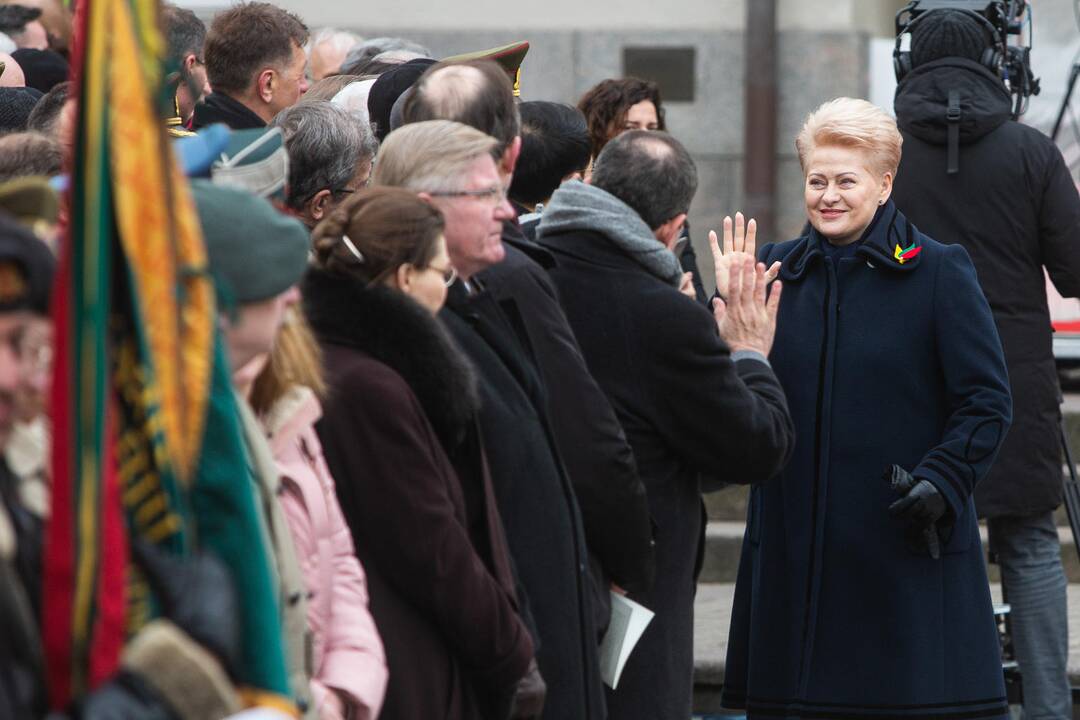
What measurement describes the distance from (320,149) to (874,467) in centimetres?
147

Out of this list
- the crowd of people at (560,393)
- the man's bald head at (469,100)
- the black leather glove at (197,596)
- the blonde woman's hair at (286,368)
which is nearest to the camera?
the black leather glove at (197,596)

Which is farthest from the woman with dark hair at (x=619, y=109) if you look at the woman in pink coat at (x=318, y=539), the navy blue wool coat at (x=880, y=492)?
the woman in pink coat at (x=318, y=539)

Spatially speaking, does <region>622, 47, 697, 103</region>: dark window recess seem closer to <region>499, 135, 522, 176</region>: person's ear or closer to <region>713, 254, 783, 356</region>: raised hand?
<region>713, 254, 783, 356</region>: raised hand

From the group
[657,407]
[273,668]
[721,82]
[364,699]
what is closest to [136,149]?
[273,668]

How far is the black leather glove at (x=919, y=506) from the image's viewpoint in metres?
4.05

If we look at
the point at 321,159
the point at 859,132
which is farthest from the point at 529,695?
the point at 859,132

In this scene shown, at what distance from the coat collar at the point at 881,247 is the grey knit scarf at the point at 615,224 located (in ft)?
2.07

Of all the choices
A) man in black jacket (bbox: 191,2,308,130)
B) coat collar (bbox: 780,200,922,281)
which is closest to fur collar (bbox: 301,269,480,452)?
coat collar (bbox: 780,200,922,281)

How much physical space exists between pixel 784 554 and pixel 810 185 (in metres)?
0.89

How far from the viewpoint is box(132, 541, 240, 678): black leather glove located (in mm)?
1697

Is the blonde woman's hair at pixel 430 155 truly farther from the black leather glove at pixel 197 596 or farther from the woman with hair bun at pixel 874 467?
the black leather glove at pixel 197 596

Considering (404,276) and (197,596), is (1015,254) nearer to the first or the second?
(404,276)

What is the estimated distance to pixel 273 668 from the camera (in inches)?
71.6

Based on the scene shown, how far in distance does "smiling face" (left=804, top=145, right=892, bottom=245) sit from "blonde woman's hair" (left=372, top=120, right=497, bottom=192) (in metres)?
1.25
